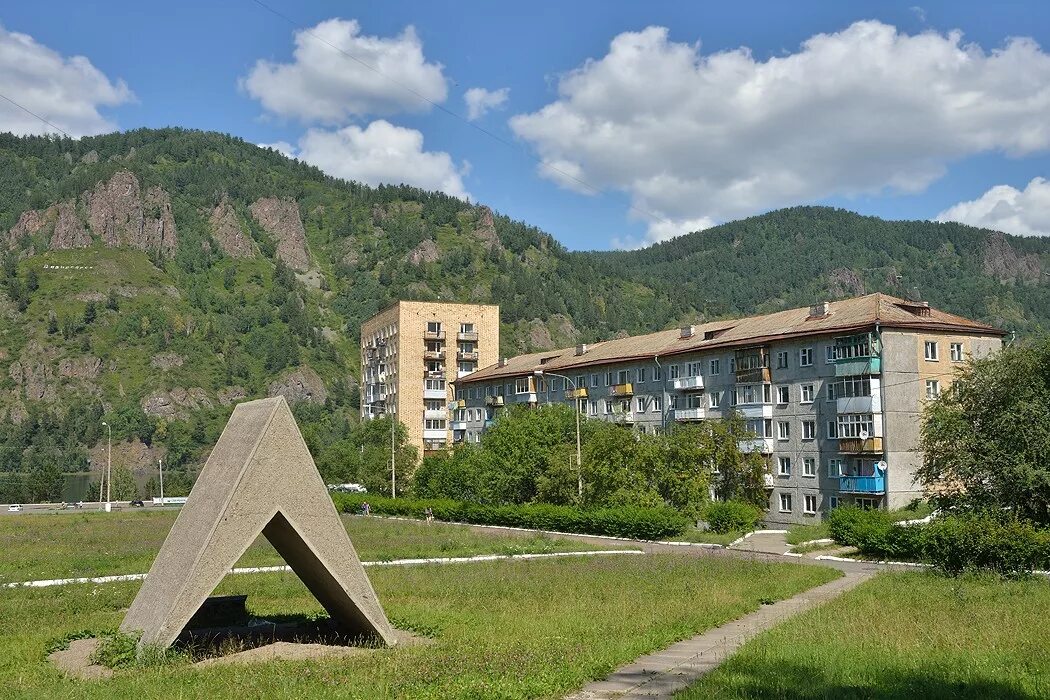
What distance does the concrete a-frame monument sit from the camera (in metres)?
15.1

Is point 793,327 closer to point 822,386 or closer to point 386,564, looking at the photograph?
point 822,386

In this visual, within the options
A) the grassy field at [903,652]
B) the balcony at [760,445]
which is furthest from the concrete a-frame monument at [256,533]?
the balcony at [760,445]

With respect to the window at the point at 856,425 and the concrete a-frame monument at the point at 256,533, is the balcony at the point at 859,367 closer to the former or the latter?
the window at the point at 856,425

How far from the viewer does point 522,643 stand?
16125 mm

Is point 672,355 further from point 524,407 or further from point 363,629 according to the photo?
point 363,629

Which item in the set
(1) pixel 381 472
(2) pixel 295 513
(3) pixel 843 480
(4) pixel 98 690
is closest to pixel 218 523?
(2) pixel 295 513

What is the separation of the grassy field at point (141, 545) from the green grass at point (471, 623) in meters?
5.93

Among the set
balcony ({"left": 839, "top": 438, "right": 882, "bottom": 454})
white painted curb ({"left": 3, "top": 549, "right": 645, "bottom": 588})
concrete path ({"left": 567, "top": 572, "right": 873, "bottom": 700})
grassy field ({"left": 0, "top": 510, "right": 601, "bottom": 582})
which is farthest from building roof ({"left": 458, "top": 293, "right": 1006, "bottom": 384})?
concrete path ({"left": 567, "top": 572, "right": 873, "bottom": 700})

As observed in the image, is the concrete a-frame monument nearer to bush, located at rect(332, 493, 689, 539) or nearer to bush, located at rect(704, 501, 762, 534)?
bush, located at rect(332, 493, 689, 539)

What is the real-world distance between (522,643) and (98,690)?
266 inches

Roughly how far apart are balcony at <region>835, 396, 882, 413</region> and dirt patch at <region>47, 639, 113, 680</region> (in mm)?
40446

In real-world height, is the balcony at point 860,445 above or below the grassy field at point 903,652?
above

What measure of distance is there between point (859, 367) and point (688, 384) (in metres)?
13.1

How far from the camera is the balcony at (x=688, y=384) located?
193 ft
